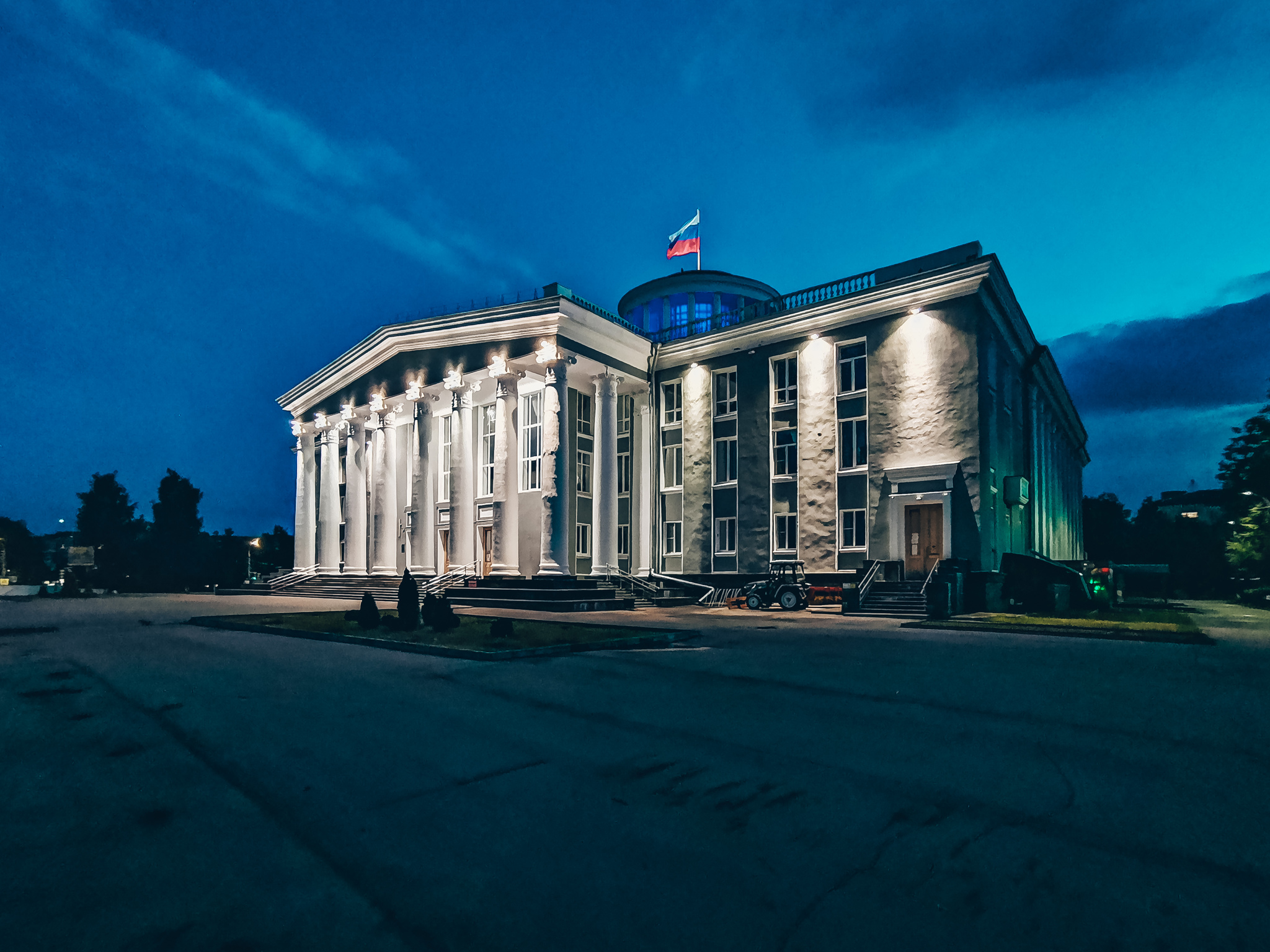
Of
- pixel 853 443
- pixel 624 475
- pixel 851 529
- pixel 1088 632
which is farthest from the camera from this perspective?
pixel 624 475

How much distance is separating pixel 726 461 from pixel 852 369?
7416 millimetres

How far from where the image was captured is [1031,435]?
32.4 metres

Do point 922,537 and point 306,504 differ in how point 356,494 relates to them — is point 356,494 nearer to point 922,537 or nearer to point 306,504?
point 306,504

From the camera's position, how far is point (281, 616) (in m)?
20.7

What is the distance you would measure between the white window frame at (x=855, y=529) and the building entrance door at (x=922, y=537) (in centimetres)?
151

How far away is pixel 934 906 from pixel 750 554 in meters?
27.8

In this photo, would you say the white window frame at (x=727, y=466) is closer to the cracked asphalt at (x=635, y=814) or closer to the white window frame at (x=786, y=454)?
the white window frame at (x=786, y=454)

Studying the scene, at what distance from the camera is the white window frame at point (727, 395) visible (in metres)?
32.5

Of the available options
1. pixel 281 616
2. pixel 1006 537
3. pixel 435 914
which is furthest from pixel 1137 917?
pixel 1006 537

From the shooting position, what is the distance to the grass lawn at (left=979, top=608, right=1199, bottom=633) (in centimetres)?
1645

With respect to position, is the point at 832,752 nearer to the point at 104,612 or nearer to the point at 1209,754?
the point at 1209,754

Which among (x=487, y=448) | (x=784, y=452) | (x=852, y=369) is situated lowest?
(x=784, y=452)

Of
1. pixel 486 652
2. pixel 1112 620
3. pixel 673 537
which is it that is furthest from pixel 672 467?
pixel 486 652

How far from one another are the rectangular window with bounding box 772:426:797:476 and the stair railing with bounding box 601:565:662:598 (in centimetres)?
800
